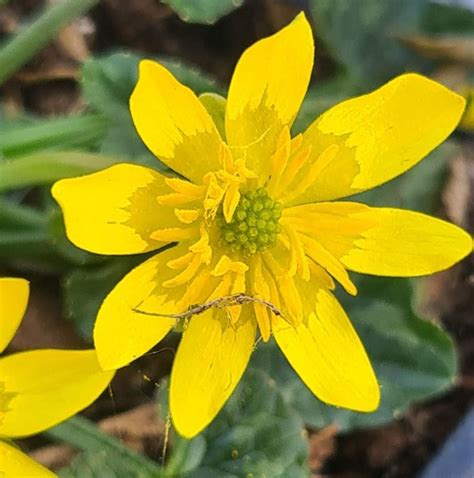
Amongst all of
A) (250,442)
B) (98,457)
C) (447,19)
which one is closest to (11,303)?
→ (98,457)

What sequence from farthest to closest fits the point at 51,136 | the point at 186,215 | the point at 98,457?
the point at 51,136 < the point at 98,457 < the point at 186,215

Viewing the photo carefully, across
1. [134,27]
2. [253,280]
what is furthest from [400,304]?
[134,27]

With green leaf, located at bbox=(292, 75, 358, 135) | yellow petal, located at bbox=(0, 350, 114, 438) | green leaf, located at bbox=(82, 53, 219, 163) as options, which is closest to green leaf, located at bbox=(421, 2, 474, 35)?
green leaf, located at bbox=(292, 75, 358, 135)

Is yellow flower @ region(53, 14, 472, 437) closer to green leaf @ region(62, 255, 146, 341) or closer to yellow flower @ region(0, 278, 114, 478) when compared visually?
yellow flower @ region(0, 278, 114, 478)

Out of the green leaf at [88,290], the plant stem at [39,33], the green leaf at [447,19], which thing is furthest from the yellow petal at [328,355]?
the green leaf at [447,19]

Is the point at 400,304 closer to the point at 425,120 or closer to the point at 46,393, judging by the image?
the point at 425,120

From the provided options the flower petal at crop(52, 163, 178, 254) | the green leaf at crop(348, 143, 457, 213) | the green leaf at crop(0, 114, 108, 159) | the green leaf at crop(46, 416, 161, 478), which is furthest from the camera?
the green leaf at crop(348, 143, 457, 213)

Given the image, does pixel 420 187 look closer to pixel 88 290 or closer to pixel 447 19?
pixel 447 19

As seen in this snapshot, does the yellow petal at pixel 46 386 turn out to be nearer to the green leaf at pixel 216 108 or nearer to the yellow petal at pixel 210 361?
the yellow petal at pixel 210 361
